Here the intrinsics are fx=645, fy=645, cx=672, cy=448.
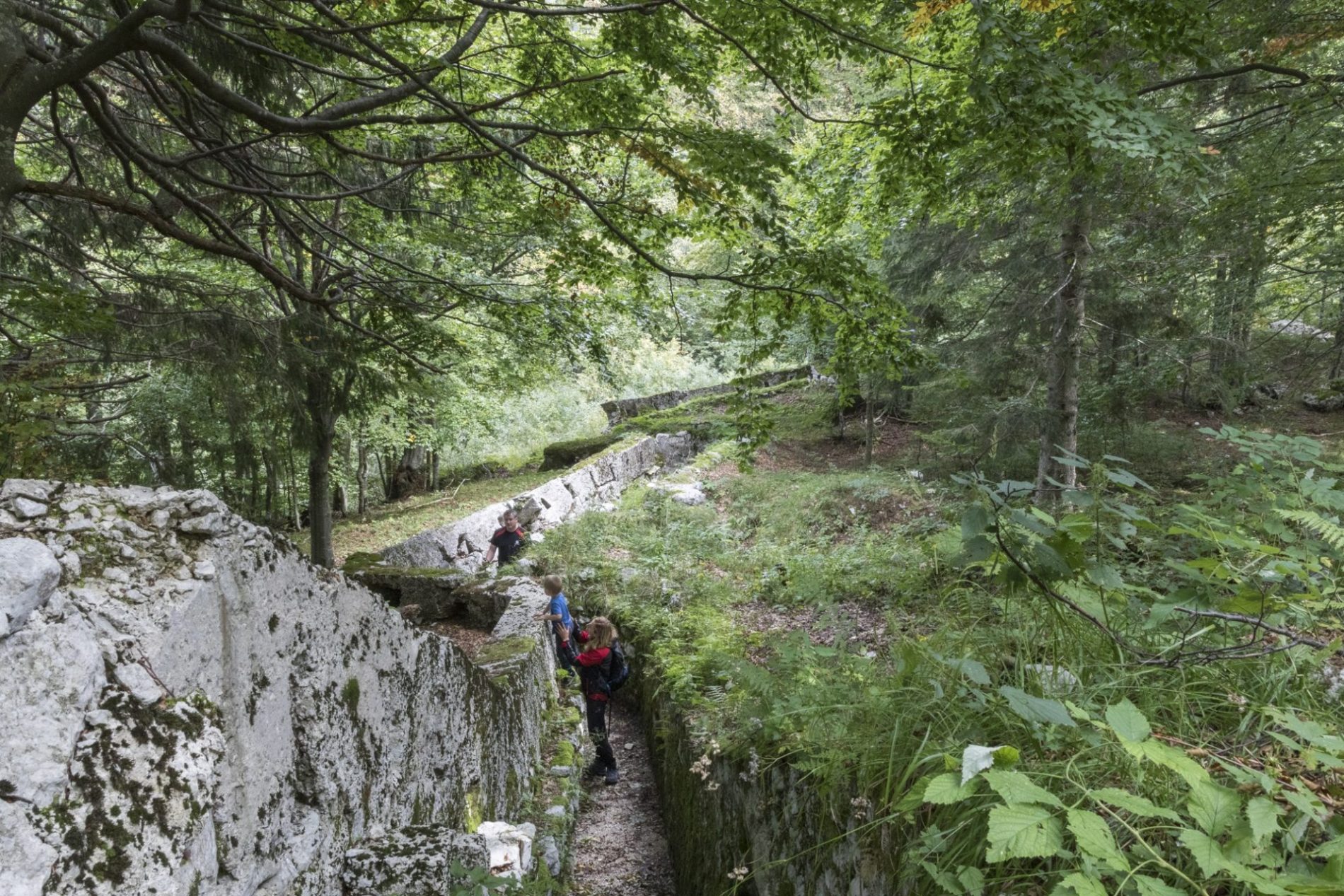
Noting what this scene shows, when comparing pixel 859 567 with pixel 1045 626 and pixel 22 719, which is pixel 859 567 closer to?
pixel 1045 626

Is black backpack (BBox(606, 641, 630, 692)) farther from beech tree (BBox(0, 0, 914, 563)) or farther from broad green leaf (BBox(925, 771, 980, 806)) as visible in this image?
broad green leaf (BBox(925, 771, 980, 806))

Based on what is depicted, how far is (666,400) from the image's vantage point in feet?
81.2

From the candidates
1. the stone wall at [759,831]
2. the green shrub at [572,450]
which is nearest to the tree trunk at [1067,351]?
the stone wall at [759,831]

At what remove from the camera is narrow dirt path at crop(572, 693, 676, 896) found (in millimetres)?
5219

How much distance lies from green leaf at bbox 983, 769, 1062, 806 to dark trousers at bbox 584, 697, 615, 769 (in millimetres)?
5736

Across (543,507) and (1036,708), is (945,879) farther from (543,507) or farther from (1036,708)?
(543,507)

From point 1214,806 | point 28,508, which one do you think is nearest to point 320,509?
point 28,508

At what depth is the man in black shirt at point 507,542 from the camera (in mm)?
10211

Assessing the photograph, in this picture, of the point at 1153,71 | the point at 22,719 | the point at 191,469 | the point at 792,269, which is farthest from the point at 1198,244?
the point at 191,469

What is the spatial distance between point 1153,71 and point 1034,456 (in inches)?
184

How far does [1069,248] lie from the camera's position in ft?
22.3

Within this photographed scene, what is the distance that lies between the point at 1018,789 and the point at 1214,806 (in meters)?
0.39

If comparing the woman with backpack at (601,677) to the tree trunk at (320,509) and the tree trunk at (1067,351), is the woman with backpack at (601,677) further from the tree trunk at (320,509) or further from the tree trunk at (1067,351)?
the tree trunk at (1067,351)

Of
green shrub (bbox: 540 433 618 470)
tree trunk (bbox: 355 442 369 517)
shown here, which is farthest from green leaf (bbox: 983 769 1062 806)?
green shrub (bbox: 540 433 618 470)
